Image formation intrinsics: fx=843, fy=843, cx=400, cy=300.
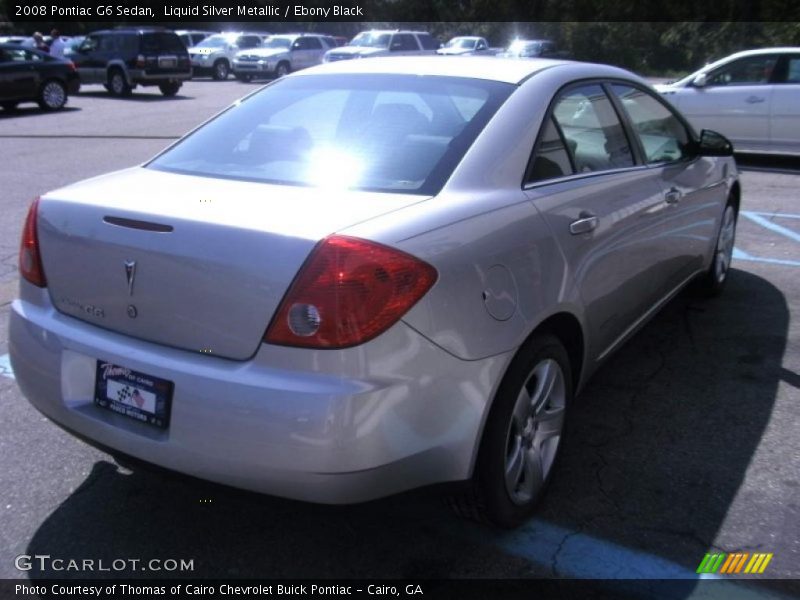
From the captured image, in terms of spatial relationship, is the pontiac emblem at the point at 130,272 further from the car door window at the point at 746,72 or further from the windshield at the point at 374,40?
the windshield at the point at 374,40

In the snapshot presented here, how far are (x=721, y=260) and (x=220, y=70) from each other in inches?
1186

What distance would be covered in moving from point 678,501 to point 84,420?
2.23 meters

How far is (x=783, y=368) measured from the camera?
181 inches

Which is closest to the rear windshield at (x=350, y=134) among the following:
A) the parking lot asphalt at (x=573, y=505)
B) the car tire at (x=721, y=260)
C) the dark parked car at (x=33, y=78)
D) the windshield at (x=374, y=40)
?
the parking lot asphalt at (x=573, y=505)

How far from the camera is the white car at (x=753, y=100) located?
11336mm

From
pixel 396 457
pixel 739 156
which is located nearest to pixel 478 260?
pixel 396 457

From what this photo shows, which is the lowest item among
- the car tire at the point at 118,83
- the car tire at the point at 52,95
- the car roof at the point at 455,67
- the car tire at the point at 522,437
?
the car tire at the point at 118,83

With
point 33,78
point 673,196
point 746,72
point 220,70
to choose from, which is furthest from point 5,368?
point 220,70

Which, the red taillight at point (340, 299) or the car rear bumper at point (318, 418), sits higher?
the red taillight at point (340, 299)

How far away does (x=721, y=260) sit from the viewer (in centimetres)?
572

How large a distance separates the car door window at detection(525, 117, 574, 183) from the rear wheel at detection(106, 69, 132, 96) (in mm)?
22777

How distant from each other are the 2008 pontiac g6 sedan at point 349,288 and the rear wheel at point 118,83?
22032 millimetres

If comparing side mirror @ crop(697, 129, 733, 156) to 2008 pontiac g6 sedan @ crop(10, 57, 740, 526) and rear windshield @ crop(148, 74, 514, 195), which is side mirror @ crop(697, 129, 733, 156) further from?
rear windshield @ crop(148, 74, 514, 195)

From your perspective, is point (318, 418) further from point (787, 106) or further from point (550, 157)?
point (787, 106)
